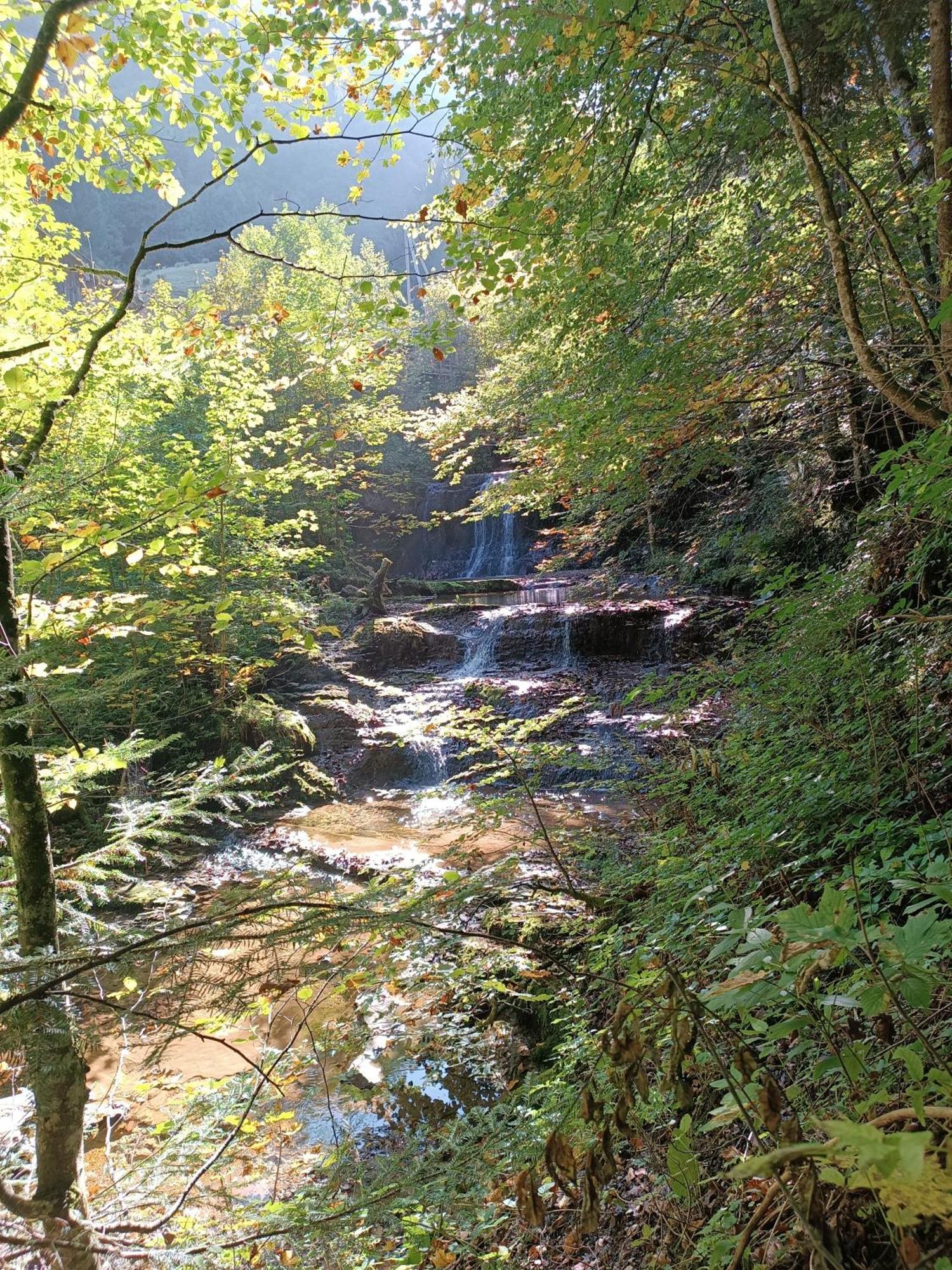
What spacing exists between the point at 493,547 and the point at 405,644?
24.7ft

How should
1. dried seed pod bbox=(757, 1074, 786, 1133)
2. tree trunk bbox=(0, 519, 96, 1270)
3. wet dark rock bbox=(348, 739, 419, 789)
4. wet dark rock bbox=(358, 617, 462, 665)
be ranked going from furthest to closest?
wet dark rock bbox=(358, 617, 462, 665), wet dark rock bbox=(348, 739, 419, 789), tree trunk bbox=(0, 519, 96, 1270), dried seed pod bbox=(757, 1074, 786, 1133)

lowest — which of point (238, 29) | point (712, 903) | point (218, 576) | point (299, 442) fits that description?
point (712, 903)

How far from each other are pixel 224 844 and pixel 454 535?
13784 mm

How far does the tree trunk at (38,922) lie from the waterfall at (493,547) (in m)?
16.0

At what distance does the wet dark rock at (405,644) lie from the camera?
1185 cm

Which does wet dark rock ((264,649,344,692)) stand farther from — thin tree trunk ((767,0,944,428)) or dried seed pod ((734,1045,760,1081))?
dried seed pod ((734,1045,760,1081))

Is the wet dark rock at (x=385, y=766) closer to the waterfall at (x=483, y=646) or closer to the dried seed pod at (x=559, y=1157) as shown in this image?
the waterfall at (x=483, y=646)

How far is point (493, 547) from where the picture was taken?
1883 cm

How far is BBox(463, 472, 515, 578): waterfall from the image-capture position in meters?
18.2

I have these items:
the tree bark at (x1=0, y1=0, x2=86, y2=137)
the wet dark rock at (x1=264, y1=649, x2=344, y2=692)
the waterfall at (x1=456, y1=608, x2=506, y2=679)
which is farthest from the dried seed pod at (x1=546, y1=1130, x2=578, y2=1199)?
the wet dark rock at (x1=264, y1=649, x2=344, y2=692)

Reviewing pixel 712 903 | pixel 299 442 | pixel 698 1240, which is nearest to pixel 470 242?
pixel 299 442

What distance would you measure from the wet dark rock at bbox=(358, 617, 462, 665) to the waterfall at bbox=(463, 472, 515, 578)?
20.3ft

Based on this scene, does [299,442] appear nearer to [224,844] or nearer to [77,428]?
[77,428]

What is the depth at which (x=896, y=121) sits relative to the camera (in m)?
4.39
